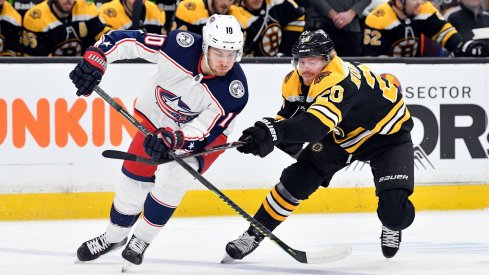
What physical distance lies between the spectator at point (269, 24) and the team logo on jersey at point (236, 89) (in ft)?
8.30

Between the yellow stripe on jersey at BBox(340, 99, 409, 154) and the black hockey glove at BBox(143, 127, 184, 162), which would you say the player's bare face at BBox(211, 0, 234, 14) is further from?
the black hockey glove at BBox(143, 127, 184, 162)

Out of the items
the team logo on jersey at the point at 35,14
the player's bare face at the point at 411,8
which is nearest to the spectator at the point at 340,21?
the player's bare face at the point at 411,8

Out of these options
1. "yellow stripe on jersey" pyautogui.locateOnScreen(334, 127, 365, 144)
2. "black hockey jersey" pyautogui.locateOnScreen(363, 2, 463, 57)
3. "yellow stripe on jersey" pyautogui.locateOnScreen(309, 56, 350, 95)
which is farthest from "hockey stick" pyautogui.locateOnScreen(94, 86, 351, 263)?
"black hockey jersey" pyautogui.locateOnScreen(363, 2, 463, 57)

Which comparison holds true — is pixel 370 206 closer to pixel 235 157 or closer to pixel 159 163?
pixel 235 157

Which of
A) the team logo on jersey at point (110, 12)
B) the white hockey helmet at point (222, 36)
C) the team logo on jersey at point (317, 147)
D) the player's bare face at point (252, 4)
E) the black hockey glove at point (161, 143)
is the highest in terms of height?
the white hockey helmet at point (222, 36)

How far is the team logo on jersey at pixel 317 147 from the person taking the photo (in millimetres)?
5008

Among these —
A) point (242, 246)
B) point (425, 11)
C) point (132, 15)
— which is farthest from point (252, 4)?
point (242, 246)

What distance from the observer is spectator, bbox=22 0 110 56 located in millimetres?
7039

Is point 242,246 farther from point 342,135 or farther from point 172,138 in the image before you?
point 172,138

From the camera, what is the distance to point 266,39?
7.35m

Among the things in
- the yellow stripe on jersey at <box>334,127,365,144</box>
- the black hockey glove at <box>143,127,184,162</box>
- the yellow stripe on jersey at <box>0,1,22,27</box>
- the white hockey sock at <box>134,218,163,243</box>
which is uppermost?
the black hockey glove at <box>143,127,184,162</box>

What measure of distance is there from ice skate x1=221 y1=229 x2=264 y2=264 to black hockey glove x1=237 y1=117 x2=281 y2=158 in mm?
759

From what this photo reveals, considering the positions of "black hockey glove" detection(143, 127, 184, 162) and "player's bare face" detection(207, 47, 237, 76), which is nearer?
"black hockey glove" detection(143, 127, 184, 162)

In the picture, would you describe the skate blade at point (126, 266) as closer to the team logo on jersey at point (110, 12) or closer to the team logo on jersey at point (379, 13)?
the team logo on jersey at point (110, 12)
